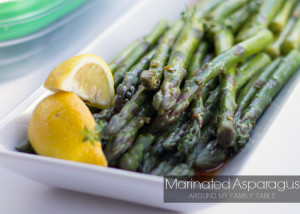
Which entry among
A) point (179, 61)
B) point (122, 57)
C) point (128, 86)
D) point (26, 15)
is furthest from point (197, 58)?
point (26, 15)

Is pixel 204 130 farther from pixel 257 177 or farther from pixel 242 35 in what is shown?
pixel 242 35

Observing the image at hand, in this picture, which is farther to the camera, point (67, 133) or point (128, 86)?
point (128, 86)

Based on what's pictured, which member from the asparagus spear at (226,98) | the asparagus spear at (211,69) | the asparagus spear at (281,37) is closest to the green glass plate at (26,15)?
the asparagus spear at (226,98)

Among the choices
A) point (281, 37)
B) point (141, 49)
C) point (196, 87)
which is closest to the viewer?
point (196, 87)

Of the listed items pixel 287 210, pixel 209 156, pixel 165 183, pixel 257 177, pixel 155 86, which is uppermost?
pixel 155 86

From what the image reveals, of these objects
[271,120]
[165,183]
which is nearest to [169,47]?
[271,120]

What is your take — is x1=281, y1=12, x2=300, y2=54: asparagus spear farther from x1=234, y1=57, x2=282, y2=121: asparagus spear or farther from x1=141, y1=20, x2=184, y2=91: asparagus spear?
x1=141, y1=20, x2=184, y2=91: asparagus spear

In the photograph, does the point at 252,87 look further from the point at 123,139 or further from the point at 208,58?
the point at 123,139
